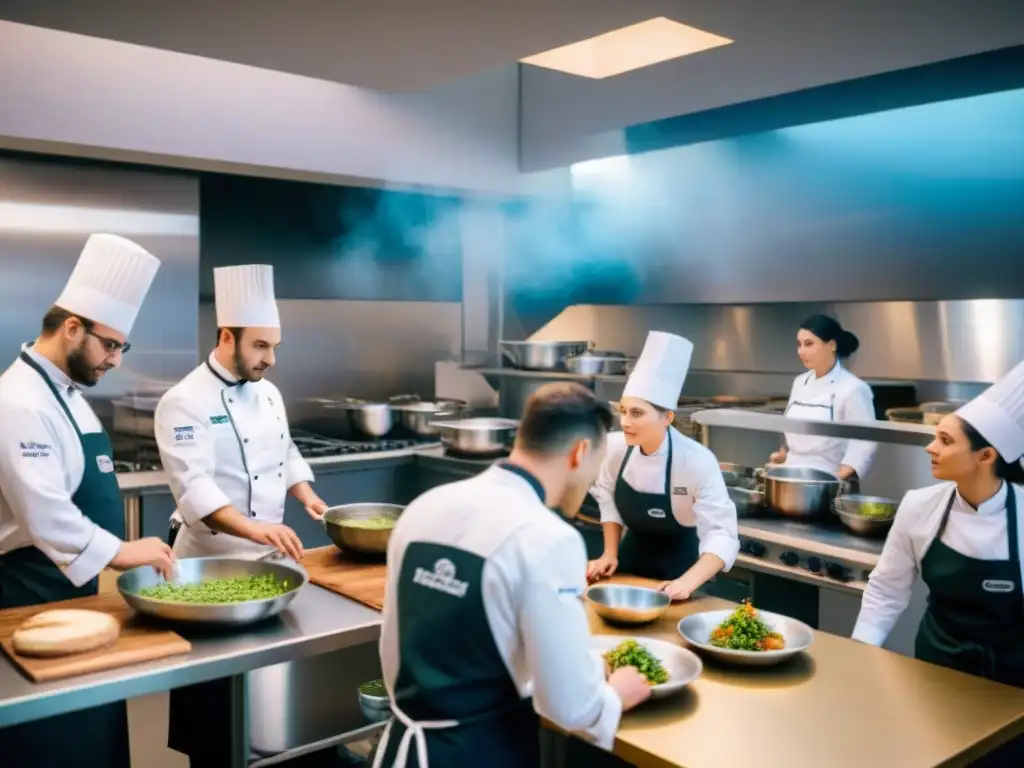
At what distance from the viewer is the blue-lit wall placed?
4.39 m

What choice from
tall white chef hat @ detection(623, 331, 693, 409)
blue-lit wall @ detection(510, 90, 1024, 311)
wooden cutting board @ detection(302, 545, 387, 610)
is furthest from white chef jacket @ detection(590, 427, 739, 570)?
blue-lit wall @ detection(510, 90, 1024, 311)

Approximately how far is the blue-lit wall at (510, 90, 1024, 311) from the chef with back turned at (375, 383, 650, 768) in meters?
3.20

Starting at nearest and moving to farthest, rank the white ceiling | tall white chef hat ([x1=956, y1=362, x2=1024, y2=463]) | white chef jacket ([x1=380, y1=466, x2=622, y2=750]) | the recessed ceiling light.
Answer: white chef jacket ([x1=380, y1=466, x2=622, y2=750])
tall white chef hat ([x1=956, y1=362, x2=1024, y2=463])
the white ceiling
the recessed ceiling light

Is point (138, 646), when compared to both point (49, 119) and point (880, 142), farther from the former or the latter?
point (880, 142)

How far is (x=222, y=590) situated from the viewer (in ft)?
8.04

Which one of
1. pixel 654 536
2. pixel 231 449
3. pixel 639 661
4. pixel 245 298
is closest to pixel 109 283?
pixel 245 298

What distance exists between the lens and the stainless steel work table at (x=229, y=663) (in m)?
1.93

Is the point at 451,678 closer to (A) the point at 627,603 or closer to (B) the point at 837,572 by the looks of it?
(A) the point at 627,603

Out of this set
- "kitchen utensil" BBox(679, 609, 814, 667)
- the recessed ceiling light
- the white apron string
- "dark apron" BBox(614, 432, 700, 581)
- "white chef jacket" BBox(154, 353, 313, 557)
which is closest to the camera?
the white apron string

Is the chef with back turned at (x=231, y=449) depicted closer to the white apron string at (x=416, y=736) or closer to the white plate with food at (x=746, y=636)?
the white apron string at (x=416, y=736)

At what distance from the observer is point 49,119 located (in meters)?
4.27

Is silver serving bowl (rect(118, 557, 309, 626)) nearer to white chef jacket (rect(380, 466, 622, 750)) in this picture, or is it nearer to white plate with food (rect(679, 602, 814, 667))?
white chef jacket (rect(380, 466, 622, 750))

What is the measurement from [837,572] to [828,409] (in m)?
1.36

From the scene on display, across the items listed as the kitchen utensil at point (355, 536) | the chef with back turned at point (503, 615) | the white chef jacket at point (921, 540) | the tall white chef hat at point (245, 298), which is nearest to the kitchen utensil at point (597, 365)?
the tall white chef hat at point (245, 298)
